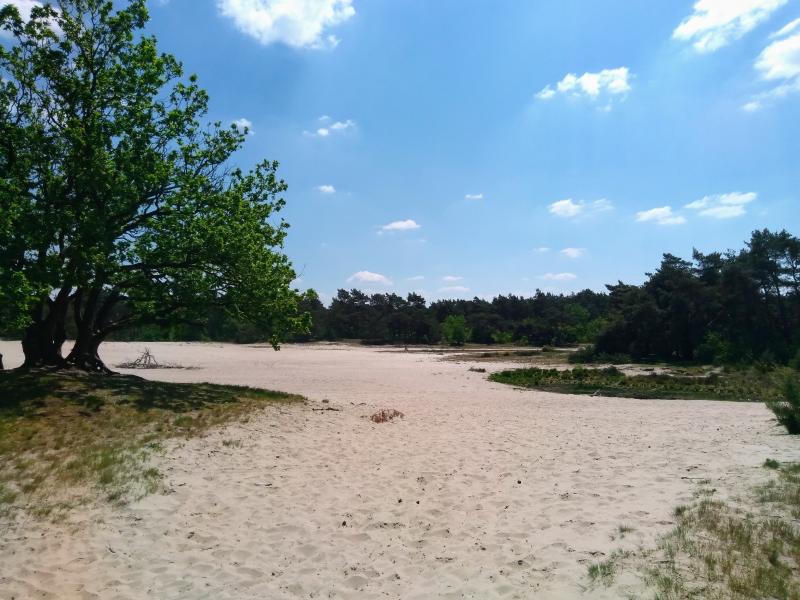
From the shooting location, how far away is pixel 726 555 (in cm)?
525

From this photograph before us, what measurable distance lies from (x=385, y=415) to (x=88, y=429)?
7.85 meters

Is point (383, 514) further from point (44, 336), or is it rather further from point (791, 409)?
point (44, 336)

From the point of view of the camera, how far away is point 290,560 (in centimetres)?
611

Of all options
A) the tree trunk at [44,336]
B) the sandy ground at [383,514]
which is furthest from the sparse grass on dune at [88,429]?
the tree trunk at [44,336]

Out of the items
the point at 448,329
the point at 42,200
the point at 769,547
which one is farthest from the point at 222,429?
the point at 448,329

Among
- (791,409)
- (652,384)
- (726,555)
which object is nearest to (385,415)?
(791,409)

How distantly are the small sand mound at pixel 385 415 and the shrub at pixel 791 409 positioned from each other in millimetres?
9811

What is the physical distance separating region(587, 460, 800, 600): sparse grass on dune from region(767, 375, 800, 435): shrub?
604 cm

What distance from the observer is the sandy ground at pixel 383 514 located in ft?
18.1

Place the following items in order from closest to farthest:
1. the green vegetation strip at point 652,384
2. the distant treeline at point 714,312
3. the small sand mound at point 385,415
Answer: the small sand mound at point 385,415, the green vegetation strip at point 652,384, the distant treeline at point 714,312

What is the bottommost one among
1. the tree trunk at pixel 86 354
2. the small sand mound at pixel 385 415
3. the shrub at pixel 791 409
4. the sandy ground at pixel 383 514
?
the sandy ground at pixel 383 514

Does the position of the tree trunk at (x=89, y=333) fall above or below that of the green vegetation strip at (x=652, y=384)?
above

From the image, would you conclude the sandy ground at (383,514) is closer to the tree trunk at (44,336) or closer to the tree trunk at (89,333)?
the tree trunk at (89,333)

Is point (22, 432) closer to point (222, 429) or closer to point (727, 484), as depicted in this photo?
point (222, 429)
